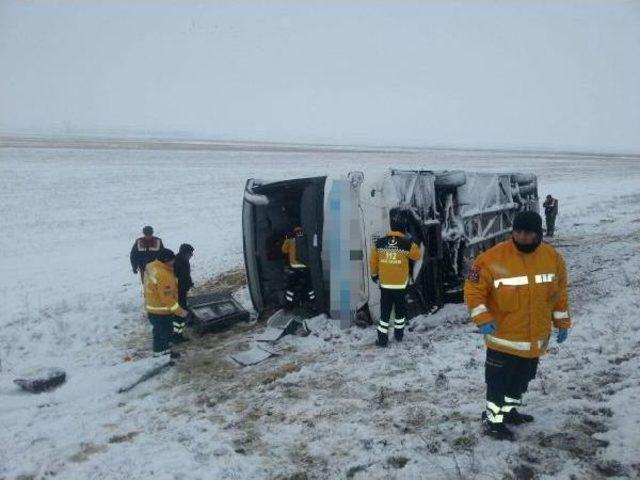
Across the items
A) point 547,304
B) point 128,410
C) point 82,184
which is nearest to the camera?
point 547,304

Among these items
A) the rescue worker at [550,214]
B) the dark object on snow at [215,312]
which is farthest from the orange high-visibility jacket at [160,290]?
the rescue worker at [550,214]

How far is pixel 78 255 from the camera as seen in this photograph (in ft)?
43.3

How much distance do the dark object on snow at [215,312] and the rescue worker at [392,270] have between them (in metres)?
2.68

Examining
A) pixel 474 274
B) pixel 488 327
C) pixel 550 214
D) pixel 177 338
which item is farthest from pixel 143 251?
pixel 550 214

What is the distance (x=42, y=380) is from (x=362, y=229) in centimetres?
428

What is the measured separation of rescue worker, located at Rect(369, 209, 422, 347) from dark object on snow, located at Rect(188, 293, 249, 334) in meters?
2.68

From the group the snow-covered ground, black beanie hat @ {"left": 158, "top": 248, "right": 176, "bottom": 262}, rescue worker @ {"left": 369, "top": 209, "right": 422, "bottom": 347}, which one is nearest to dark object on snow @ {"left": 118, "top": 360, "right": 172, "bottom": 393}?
the snow-covered ground

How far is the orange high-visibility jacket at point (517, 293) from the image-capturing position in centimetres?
355

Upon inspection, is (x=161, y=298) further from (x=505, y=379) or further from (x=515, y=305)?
(x=515, y=305)

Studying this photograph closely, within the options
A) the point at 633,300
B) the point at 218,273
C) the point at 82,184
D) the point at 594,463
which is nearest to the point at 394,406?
the point at 594,463

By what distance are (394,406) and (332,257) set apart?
2655 mm

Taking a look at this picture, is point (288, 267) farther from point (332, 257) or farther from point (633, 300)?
point (633, 300)

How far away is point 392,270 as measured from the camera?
6039mm

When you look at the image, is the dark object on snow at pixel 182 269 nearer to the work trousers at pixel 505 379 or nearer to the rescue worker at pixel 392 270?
the rescue worker at pixel 392 270
